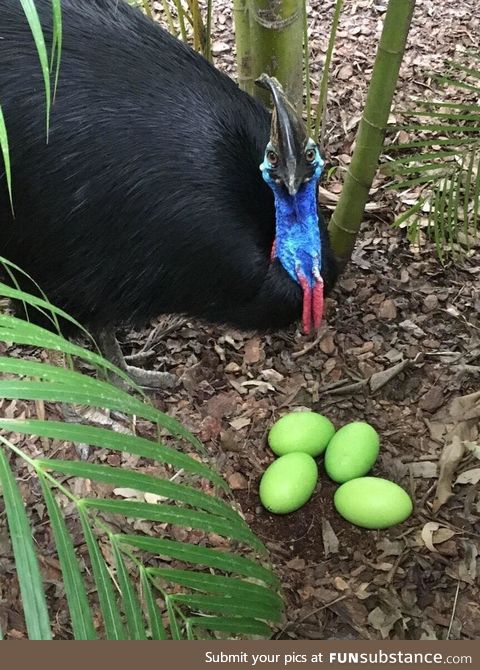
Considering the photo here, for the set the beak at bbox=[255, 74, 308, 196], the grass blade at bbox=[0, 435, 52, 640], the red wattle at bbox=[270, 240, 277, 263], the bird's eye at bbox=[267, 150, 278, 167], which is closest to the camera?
the grass blade at bbox=[0, 435, 52, 640]

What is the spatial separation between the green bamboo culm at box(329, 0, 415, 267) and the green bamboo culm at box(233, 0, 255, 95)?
1.05ft

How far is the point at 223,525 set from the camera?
0.69m

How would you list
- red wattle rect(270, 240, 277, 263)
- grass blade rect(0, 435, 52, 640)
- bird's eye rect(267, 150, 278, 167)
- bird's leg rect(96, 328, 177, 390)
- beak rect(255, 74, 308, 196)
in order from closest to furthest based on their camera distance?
grass blade rect(0, 435, 52, 640)
beak rect(255, 74, 308, 196)
bird's eye rect(267, 150, 278, 167)
red wattle rect(270, 240, 277, 263)
bird's leg rect(96, 328, 177, 390)

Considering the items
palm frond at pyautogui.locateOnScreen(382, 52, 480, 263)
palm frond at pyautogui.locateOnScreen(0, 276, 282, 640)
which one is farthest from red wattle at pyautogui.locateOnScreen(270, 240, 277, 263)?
palm frond at pyautogui.locateOnScreen(0, 276, 282, 640)

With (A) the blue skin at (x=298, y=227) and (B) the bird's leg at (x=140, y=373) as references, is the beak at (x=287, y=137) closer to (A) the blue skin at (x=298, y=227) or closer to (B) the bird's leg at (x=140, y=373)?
(A) the blue skin at (x=298, y=227)

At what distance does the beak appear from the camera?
120 cm

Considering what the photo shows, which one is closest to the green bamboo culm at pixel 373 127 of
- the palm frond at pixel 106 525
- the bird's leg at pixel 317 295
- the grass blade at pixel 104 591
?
the bird's leg at pixel 317 295

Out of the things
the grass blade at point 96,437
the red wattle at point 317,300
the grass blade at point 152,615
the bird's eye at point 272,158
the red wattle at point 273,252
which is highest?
the bird's eye at point 272,158

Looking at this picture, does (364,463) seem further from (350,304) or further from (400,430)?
(350,304)

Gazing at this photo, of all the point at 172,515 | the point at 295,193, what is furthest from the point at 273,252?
the point at 172,515

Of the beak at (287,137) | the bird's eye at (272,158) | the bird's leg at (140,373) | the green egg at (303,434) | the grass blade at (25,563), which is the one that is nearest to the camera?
the grass blade at (25,563)

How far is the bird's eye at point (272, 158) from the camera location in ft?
4.31

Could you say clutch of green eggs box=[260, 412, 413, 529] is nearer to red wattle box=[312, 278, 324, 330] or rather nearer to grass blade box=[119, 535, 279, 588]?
red wattle box=[312, 278, 324, 330]

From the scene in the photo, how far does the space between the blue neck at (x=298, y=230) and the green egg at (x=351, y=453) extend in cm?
35
